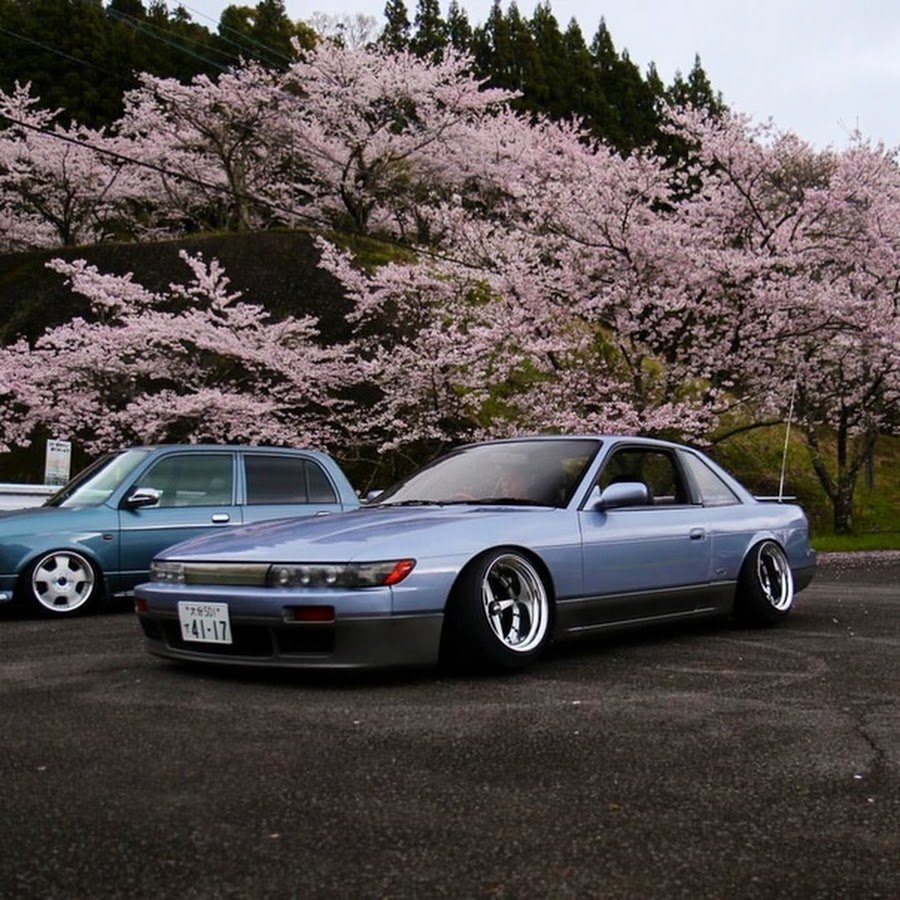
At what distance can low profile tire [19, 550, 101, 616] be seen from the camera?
8.16 metres

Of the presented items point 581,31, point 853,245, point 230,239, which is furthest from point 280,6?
point 853,245

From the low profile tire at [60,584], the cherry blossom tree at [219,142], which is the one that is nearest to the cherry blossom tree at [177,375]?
the cherry blossom tree at [219,142]

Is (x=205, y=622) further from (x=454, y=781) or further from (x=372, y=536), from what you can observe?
(x=454, y=781)

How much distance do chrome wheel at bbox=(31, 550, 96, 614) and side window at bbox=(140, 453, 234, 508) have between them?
0.87 m

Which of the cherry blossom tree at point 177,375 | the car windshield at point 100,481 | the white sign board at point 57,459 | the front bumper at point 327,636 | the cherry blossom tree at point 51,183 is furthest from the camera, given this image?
the cherry blossom tree at point 51,183

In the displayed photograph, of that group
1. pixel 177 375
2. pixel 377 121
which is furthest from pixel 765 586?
pixel 377 121

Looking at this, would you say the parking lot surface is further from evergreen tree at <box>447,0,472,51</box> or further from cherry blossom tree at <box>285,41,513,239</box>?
evergreen tree at <box>447,0,472,51</box>

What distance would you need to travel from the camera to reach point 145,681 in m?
5.00

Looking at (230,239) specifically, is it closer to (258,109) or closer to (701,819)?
(258,109)

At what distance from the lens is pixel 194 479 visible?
358 inches

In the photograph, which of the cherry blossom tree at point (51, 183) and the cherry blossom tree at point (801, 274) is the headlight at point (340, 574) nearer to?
the cherry blossom tree at point (801, 274)

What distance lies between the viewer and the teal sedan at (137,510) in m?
8.22

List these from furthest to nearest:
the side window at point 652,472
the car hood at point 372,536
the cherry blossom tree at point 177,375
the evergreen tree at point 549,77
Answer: the evergreen tree at point 549,77, the cherry blossom tree at point 177,375, the side window at point 652,472, the car hood at point 372,536

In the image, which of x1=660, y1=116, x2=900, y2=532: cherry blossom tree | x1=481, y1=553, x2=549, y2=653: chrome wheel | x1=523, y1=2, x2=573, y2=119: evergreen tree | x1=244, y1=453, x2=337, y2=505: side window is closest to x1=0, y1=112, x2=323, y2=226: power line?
x1=244, y1=453, x2=337, y2=505: side window
